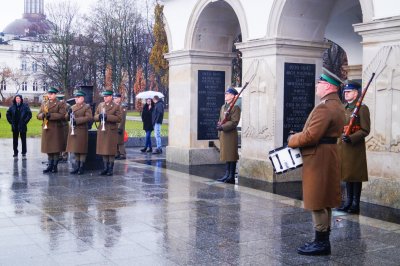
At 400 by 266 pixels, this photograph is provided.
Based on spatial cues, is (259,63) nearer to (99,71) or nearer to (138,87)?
(138,87)

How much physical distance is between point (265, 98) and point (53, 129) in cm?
494

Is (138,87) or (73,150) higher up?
(138,87)

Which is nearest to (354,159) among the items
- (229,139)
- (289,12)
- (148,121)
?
(229,139)

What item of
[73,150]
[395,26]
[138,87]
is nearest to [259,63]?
[395,26]

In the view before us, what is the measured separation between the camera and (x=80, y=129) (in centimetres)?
1249

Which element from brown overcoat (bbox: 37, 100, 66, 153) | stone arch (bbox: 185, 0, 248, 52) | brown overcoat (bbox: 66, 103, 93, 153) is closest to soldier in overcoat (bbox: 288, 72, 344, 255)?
brown overcoat (bbox: 66, 103, 93, 153)

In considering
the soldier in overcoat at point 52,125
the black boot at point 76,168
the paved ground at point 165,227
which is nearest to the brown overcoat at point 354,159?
the paved ground at point 165,227

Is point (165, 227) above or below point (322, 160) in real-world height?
below

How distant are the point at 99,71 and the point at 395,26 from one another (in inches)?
2102

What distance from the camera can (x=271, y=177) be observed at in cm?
1161

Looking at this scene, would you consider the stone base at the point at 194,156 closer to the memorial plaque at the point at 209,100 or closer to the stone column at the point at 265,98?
the memorial plaque at the point at 209,100

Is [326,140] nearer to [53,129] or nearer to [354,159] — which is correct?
[354,159]

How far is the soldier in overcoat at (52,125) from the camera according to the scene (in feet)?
41.7

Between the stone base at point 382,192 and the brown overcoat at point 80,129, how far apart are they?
6188 millimetres
